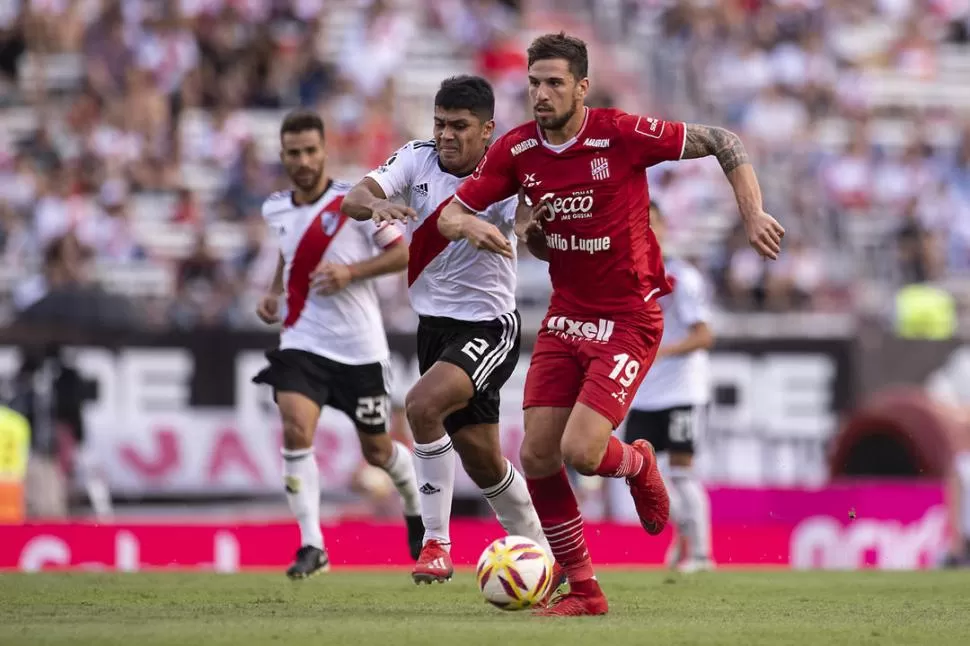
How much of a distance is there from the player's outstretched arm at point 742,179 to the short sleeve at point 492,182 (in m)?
0.92

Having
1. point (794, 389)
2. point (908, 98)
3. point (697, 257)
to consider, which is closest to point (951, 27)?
point (908, 98)

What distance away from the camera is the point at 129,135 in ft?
70.1

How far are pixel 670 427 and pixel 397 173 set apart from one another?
4877 mm

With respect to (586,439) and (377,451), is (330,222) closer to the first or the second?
(377,451)

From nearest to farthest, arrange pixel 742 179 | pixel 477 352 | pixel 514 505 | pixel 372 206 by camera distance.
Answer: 1. pixel 742 179
2. pixel 372 206
3. pixel 477 352
4. pixel 514 505

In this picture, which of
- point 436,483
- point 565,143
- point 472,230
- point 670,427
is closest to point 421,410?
point 436,483

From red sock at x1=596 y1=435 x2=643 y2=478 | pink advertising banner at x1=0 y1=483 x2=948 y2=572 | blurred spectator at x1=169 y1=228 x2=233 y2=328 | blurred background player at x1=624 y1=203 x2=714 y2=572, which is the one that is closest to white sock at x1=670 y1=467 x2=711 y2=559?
blurred background player at x1=624 y1=203 x2=714 y2=572

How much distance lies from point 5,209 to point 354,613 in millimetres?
11999

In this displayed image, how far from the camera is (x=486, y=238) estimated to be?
28.7ft

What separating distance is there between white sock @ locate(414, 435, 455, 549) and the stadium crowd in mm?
8596

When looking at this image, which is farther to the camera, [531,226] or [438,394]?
[438,394]

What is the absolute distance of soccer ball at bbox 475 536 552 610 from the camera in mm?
9016

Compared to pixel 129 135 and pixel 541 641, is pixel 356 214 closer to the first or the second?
pixel 541 641

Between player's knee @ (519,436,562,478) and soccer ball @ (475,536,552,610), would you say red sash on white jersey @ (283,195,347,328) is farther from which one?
soccer ball @ (475,536,552,610)
